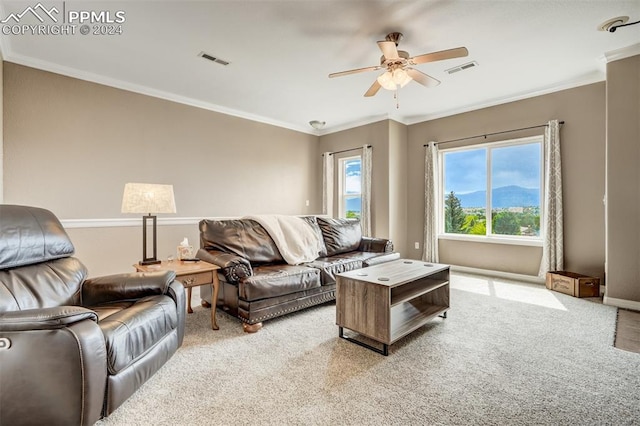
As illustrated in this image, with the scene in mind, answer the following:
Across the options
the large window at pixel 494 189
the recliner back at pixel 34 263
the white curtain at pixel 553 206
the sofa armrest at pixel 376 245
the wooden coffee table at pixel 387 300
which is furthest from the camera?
the large window at pixel 494 189

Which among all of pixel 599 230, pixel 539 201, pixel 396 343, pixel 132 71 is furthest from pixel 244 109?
pixel 599 230

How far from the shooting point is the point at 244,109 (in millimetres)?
4902

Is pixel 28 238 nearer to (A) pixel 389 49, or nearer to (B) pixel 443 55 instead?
(A) pixel 389 49

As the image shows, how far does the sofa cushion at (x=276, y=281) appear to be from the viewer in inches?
102

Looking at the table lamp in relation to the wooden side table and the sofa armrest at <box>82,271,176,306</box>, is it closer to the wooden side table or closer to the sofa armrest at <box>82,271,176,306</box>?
the wooden side table

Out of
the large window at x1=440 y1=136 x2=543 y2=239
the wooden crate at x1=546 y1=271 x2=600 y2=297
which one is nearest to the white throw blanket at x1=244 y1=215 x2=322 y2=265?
the large window at x1=440 y1=136 x2=543 y2=239

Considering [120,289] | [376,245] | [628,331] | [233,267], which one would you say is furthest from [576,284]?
[120,289]

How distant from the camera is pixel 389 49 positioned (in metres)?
2.53

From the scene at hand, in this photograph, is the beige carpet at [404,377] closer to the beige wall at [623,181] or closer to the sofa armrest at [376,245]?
the beige wall at [623,181]

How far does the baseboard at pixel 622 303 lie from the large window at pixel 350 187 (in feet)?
11.8

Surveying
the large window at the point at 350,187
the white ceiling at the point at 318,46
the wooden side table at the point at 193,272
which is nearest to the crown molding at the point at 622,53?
the white ceiling at the point at 318,46

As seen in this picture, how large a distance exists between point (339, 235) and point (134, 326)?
2.85 meters

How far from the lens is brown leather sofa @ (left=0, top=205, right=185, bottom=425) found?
1208mm

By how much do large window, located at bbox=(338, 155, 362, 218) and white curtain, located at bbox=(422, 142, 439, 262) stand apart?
123 centimetres
